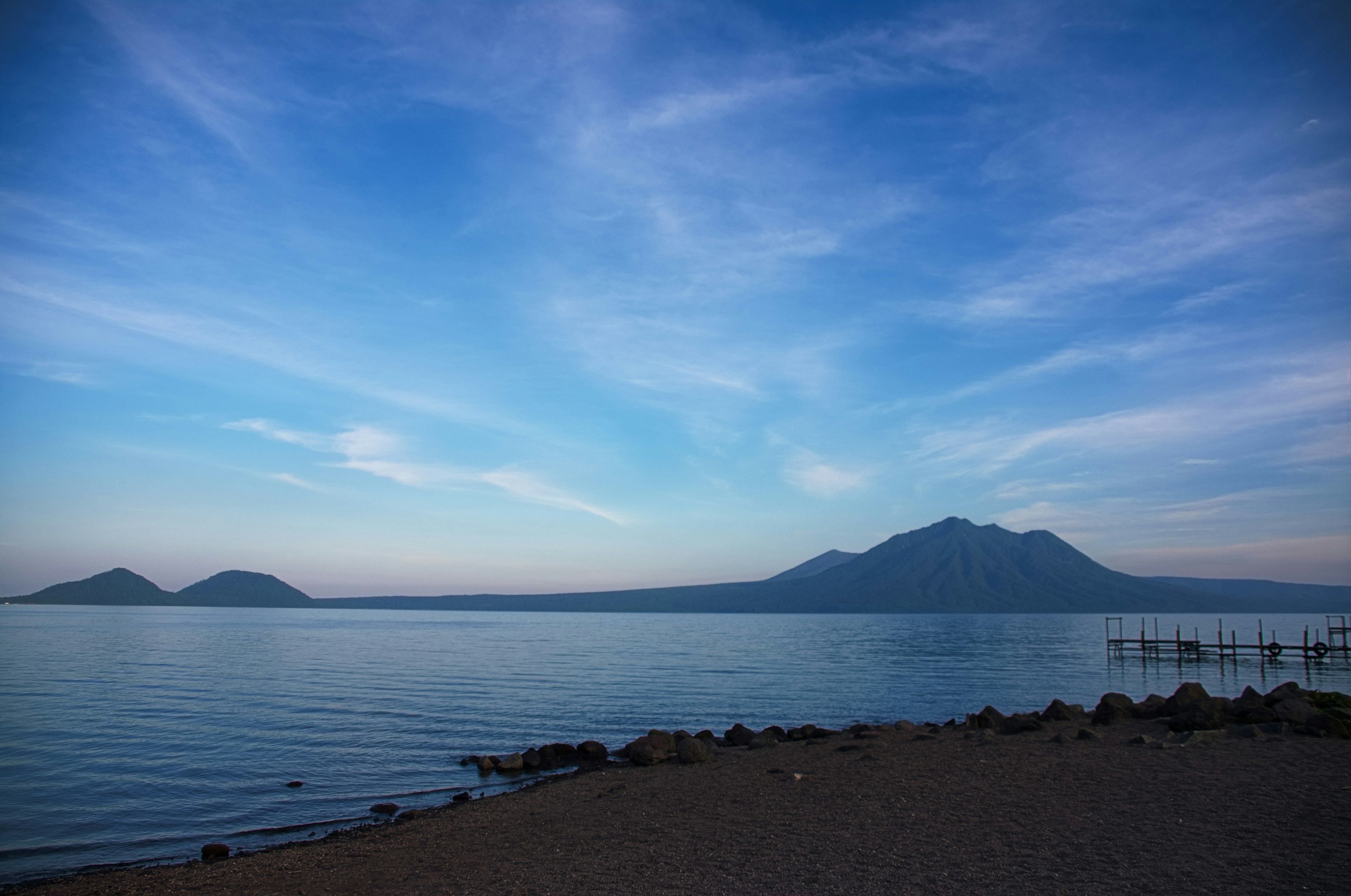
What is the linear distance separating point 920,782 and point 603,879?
7.66 m

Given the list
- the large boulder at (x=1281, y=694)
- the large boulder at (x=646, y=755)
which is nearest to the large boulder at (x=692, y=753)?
the large boulder at (x=646, y=755)

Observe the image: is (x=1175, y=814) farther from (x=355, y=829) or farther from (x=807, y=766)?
(x=355, y=829)

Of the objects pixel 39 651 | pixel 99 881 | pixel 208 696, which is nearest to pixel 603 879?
pixel 99 881

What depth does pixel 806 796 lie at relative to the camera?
48.9 ft

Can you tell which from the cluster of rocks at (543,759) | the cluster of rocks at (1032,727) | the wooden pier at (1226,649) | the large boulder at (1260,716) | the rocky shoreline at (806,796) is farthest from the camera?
the wooden pier at (1226,649)

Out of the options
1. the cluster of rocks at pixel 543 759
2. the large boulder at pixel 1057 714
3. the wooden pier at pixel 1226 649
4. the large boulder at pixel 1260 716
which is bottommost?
the wooden pier at pixel 1226 649

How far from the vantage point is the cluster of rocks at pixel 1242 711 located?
1934 centimetres

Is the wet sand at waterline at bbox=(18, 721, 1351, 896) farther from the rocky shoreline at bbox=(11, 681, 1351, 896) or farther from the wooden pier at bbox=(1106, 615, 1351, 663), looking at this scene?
the wooden pier at bbox=(1106, 615, 1351, 663)

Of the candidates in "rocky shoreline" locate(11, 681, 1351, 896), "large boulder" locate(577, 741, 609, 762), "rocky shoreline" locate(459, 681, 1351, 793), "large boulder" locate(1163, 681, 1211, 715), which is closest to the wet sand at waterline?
"rocky shoreline" locate(11, 681, 1351, 896)

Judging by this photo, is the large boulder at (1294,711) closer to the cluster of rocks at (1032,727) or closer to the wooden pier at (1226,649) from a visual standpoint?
the cluster of rocks at (1032,727)

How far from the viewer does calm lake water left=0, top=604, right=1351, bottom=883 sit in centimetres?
1748

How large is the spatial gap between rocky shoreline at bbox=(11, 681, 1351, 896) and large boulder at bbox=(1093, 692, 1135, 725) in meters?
0.05

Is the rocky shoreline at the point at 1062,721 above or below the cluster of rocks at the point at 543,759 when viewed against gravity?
above

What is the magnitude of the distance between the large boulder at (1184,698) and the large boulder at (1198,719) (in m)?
0.95
